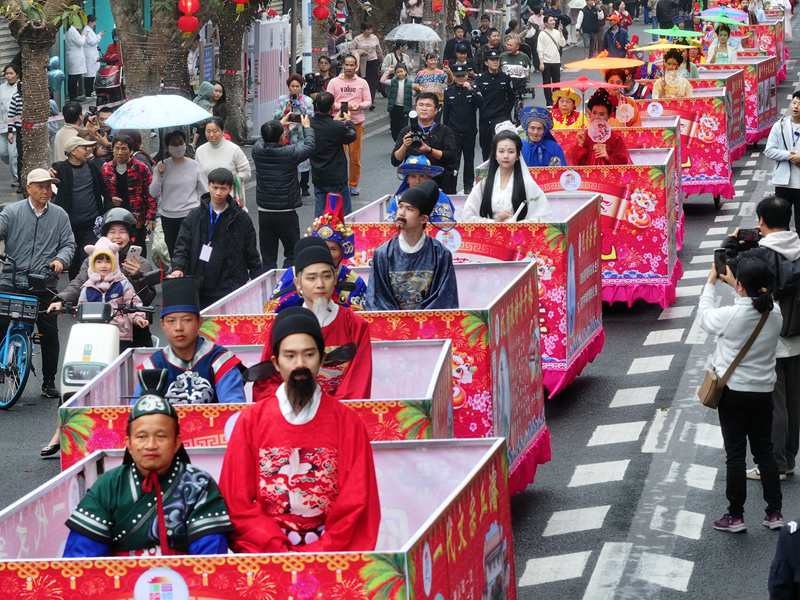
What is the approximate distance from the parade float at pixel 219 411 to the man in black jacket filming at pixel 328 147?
9.46 metres

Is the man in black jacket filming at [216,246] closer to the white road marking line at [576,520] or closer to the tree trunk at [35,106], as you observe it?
the white road marking line at [576,520]

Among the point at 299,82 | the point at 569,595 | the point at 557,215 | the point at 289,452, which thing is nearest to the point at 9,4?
the point at 299,82

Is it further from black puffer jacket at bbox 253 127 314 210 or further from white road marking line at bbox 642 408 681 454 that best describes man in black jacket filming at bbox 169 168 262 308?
white road marking line at bbox 642 408 681 454

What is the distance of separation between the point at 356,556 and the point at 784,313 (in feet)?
17.2

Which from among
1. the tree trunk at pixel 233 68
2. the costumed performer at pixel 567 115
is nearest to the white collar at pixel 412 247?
the costumed performer at pixel 567 115

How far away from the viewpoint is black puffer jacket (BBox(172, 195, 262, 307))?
13281 mm

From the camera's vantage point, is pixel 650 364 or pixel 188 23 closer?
pixel 650 364

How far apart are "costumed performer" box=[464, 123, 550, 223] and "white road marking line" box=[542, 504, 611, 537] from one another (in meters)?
3.38

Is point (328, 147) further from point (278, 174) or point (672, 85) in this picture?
point (672, 85)

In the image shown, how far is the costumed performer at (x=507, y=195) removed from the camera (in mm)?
13094

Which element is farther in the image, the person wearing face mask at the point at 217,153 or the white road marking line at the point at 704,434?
the person wearing face mask at the point at 217,153

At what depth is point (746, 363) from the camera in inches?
366

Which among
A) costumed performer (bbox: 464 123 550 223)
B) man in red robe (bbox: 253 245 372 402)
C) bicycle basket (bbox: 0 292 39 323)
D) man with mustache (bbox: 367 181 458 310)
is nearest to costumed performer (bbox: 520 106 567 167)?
costumed performer (bbox: 464 123 550 223)

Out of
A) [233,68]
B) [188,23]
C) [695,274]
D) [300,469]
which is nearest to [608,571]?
[300,469]
